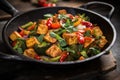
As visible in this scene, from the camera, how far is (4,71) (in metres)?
1.28

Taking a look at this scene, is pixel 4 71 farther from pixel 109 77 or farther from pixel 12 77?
pixel 109 77

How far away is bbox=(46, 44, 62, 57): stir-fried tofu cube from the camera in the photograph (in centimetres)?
130

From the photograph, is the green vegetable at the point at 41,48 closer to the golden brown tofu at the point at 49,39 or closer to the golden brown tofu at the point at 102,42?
the golden brown tofu at the point at 49,39

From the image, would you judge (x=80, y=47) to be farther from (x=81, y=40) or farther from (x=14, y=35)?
(x=14, y=35)

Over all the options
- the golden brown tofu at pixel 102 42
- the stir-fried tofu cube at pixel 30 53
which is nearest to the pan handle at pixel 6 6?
the stir-fried tofu cube at pixel 30 53

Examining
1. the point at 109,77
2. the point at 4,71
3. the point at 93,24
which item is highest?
the point at 93,24

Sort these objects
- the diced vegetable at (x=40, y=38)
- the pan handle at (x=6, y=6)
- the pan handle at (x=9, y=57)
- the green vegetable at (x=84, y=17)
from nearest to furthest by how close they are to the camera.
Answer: the pan handle at (x=9, y=57), the diced vegetable at (x=40, y=38), the pan handle at (x=6, y=6), the green vegetable at (x=84, y=17)

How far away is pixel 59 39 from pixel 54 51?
0.11 meters

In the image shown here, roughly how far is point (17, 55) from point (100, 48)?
0.51m

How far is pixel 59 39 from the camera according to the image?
1.39m

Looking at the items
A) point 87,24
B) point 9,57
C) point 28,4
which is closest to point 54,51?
point 9,57

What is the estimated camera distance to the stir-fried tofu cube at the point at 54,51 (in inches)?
51.2

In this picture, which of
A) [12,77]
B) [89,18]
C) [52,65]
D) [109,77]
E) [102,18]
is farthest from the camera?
[89,18]

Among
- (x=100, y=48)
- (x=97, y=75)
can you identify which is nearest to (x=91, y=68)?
(x=97, y=75)
